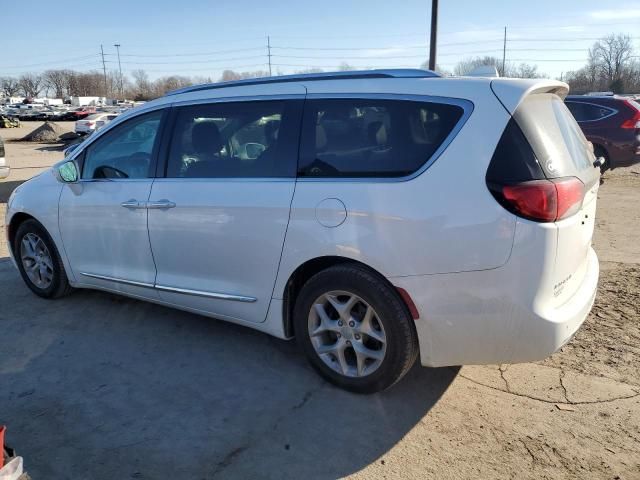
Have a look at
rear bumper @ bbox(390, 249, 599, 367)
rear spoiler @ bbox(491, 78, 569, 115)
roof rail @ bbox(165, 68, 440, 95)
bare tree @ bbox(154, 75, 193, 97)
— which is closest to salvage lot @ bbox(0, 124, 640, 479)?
rear bumper @ bbox(390, 249, 599, 367)

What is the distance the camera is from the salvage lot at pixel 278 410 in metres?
2.64

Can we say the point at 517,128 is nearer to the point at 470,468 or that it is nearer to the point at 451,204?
the point at 451,204

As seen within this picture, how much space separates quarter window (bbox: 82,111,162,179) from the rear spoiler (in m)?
2.39

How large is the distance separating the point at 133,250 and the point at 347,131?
1929 mm

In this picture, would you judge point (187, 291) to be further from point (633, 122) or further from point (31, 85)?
point (31, 85)

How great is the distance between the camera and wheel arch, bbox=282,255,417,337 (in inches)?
114

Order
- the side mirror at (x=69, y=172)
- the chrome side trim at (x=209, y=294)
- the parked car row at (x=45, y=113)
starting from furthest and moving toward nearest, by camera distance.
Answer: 1. the parked car row at (x=45, y=113)
2. the side mirror at (x=69, y=172)
3. the chrome side trim at (x=209, y=294)

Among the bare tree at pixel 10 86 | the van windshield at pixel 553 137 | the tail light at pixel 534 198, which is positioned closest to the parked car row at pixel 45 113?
the van windshield at pixel 553 137

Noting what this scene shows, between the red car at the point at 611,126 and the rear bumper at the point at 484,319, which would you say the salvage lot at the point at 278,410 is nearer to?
the rear bumper at the point at 484,319

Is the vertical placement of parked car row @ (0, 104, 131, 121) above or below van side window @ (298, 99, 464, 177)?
below

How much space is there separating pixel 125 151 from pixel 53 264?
4.26 ft

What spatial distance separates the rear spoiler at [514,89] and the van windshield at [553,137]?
33 millimetres

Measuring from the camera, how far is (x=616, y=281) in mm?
5039

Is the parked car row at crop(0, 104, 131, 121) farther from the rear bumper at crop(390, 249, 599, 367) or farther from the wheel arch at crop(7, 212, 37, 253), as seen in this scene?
the rear bumper at crop(390, 249, 599, 367)
